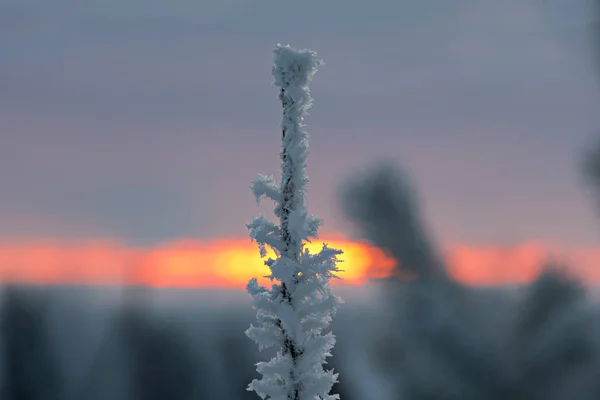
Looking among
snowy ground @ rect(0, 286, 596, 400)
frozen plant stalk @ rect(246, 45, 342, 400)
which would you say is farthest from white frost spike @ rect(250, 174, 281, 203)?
snowy ground @ rect(0, 286, 596, 400)

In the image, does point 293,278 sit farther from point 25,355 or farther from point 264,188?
point 25,355

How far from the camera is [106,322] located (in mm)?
124688

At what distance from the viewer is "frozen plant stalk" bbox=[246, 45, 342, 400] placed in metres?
9.75

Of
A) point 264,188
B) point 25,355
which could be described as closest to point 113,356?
point 25,355

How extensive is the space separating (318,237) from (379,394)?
41.5 metres

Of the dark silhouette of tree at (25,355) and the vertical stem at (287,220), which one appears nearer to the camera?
the vertical stem at (287,220)

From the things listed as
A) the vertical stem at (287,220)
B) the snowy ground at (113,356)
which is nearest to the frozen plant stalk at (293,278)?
the vertical stem at (287,220)

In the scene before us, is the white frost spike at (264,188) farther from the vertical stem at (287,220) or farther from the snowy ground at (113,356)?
the snowy ground at (113,356)

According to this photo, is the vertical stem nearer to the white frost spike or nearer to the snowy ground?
the white frost spike

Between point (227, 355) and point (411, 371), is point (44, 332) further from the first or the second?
point (411, 371)

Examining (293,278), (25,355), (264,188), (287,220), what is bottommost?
(293,278)

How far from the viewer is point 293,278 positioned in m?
9.83

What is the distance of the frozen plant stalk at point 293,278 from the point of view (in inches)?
384

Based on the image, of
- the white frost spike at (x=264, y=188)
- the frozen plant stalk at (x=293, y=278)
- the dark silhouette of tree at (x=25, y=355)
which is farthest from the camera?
the dark silhouette of tree at (x=25, y=355)
